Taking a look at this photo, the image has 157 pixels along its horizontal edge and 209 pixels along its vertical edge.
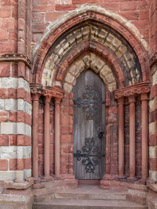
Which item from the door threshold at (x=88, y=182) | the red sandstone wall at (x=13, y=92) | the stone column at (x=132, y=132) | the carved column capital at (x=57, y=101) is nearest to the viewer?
the red sandstone wall at (x=13, y=92)

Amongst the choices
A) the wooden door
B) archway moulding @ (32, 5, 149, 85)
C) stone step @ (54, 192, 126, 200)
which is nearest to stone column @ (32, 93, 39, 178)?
archway moulding @ (32, 5, 149, 85)

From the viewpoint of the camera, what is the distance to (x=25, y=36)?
5.40 metres

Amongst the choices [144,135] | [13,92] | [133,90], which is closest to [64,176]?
[144,135]

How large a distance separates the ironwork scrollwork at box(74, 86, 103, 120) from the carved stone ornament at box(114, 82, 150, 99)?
0.56m

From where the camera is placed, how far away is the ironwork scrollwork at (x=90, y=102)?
21.3 ft

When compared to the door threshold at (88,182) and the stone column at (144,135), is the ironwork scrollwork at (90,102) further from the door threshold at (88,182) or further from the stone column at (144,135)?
the door threshold at (88,182)

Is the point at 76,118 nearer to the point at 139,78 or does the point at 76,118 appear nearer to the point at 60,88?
the point at 60,88

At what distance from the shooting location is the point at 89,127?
6.46m

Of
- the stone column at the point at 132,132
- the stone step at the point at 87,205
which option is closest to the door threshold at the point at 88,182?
the stone step at the point at 87,205

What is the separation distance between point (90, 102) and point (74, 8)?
2.22 metres

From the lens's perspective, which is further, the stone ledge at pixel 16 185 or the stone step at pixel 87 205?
the stone step at pixel 87 205

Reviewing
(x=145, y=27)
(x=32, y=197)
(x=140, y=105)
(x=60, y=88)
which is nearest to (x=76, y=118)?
(x=60, y=88)

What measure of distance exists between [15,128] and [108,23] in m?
3.03

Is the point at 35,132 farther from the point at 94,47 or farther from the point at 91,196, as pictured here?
the point at 94,47
